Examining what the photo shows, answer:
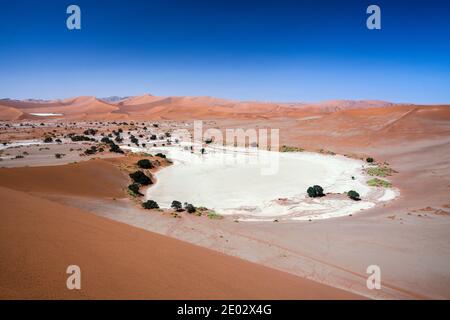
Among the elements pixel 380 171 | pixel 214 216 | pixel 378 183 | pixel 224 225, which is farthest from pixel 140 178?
pixel 380 171

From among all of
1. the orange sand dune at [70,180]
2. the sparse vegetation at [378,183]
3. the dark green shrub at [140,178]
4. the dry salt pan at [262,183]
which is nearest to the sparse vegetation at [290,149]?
the dry salt pan at [262,183]

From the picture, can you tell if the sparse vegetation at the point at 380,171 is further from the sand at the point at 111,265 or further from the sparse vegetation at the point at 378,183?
the sand at the point at 111,265

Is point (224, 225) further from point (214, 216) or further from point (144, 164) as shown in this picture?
point (144, 164)

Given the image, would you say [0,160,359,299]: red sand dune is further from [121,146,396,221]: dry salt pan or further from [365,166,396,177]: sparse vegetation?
[365,166,396,177]: sparse vegetation

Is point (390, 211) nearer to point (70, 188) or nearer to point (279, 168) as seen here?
point (279, 168)

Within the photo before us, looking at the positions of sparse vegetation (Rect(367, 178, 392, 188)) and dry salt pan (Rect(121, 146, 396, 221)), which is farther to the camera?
sparse vegetation (Rect(367, 178, 392, 188))

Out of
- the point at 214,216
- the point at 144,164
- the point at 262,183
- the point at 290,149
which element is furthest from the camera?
the point at 290,149

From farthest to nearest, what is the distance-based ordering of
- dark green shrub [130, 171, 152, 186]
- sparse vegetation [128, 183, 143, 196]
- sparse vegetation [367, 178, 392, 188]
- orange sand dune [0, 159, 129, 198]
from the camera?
sparse vegetation [367, 178, 392, 188] < dark green shrub [130, 171, 152, 186] < sparse vegetation [128, 183, 143, 196] < orange sand dune [0, 159, 129, 198]

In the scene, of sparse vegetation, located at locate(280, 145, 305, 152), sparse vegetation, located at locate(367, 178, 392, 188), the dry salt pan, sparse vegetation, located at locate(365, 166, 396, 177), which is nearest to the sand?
the dry salt pan
